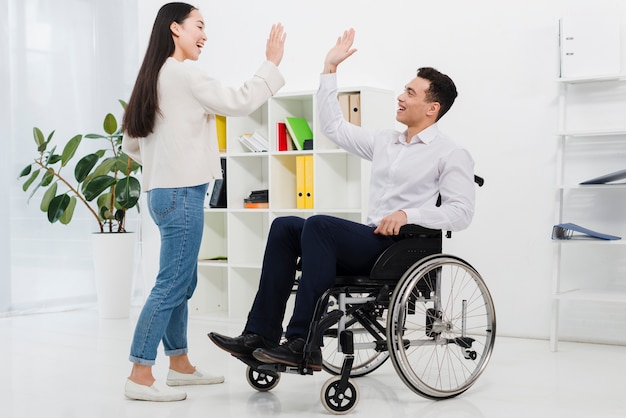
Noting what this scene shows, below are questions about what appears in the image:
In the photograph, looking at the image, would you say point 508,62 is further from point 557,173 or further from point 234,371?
point 234,371

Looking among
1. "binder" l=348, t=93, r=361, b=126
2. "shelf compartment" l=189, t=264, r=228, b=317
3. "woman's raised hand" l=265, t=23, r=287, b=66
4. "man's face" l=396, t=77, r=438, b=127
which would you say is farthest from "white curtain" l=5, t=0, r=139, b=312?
"man's face" l=396, t=77, r=438, b=127

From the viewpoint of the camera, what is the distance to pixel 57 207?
16.8ft

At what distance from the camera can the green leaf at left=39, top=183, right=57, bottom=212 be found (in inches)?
202

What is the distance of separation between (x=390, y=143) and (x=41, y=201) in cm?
296

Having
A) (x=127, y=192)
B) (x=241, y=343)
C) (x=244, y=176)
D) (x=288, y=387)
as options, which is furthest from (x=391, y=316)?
(x=127, y=192)

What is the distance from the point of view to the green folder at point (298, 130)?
15.3ft

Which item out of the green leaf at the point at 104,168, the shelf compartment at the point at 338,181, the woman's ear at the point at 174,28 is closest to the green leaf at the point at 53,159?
the green leaf at the point at 104,168

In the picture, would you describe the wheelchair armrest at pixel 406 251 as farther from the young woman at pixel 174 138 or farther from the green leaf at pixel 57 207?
the green leaf at pixel 57 207

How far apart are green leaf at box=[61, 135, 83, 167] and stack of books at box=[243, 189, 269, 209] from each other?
3.83 feet

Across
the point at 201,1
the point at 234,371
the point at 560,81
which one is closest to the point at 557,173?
the point at 560,81

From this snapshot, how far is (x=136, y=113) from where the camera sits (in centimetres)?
283

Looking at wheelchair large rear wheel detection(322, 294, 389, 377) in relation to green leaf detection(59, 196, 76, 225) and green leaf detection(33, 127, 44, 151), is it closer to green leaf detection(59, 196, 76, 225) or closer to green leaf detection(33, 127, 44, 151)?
green leaf detection(59, 196, 76, 225)

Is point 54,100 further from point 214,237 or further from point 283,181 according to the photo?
point 283,181

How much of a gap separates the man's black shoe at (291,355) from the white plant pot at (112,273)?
106 inches
